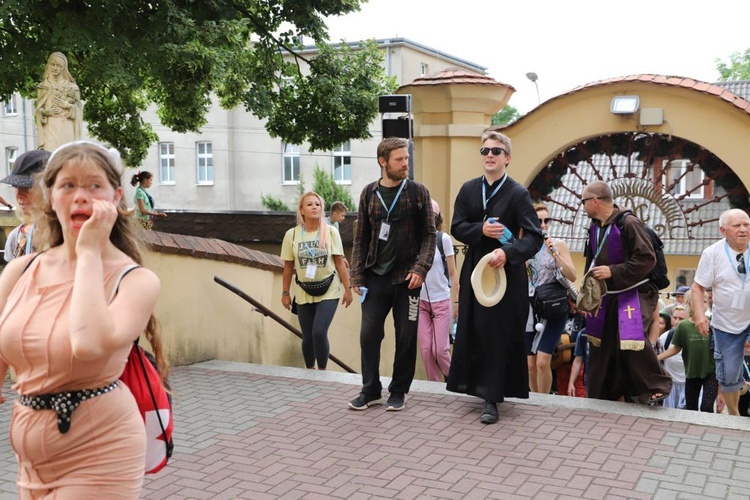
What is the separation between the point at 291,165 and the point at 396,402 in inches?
1499

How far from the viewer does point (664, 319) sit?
34.0ft

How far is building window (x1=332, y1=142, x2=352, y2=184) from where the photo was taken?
143ft

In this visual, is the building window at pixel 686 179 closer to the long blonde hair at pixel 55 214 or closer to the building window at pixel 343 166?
the long blonde hair at pixel 55 214

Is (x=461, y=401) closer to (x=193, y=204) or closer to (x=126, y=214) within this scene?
(x=126, y=214)

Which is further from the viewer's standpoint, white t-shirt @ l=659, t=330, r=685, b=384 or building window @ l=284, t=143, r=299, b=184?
building window @ l=284, t=143, r=299, b=184

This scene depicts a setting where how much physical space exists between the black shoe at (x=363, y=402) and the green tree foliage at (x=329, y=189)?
32.8 metres

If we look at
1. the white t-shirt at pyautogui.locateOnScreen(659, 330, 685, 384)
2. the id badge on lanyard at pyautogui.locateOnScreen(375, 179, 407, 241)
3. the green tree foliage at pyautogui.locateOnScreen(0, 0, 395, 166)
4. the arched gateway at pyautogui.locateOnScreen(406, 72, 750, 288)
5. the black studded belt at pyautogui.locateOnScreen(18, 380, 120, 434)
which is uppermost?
the green tree foliage at pyautogui.locateOnScreen(0, 0, 395, 166)

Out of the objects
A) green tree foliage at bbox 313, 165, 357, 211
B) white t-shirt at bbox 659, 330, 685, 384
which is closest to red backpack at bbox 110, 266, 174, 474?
white t-shirt at bbox 659, 330, 685, 384

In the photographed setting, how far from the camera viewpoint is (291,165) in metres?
44.0

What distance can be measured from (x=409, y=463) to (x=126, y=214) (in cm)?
297

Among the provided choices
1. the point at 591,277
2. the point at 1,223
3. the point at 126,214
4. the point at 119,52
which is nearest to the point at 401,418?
the point at 591,277

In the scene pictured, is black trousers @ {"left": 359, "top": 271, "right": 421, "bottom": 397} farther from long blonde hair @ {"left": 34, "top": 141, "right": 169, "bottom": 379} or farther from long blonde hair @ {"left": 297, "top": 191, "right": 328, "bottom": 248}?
long blonde hair @ {"left": 34, "top": 141, "right": 169, "bottom": 379}

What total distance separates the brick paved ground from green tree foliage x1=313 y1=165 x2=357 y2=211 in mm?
32610

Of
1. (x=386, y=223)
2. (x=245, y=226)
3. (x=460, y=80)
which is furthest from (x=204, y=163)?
(x=386, y=223)
